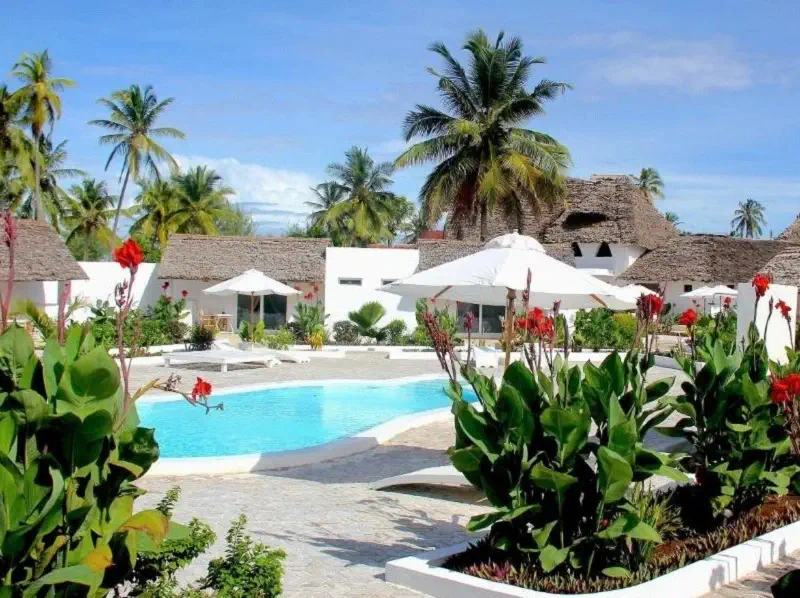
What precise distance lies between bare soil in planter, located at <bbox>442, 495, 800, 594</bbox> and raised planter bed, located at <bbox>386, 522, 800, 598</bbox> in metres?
0.09

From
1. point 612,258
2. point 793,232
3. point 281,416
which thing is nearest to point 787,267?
point 793,232

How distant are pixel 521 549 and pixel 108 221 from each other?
43388 mm

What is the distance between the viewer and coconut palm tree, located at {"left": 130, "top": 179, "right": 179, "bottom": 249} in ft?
140

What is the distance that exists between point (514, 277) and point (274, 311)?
22410 millimetres

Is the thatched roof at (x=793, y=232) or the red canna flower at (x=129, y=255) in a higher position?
the thatched roof at (x=793, y=232)

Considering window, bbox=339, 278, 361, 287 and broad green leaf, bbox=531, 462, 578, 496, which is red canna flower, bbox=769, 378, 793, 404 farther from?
window, bbox=339, 278, 361, 287

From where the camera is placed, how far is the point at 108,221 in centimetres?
4491

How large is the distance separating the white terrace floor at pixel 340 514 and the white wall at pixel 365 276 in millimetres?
17181

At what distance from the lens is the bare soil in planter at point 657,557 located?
4.64 metres

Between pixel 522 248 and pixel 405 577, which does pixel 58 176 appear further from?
pixel 405 577

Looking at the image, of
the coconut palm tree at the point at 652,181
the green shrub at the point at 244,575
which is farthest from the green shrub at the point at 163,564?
the coconut palm tree at the point at 652,181

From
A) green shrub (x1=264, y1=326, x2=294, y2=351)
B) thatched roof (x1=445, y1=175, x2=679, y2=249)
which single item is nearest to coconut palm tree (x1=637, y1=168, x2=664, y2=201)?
thatched roof (x1=445, y1=175, x2=679, y2=249)

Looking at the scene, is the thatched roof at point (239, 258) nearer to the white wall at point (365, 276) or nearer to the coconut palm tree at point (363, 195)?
the white wall at point (365, 276)

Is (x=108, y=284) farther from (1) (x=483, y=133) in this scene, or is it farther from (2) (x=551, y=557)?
(2) (x=551, y=557)
